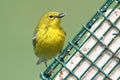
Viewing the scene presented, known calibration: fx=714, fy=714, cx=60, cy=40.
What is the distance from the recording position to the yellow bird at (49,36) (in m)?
4.55

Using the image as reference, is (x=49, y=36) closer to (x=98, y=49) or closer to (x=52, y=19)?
(x=52, y=19)

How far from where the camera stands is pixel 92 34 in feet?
12.1

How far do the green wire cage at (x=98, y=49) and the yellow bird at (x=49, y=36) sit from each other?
782mm

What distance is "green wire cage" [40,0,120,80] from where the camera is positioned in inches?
144

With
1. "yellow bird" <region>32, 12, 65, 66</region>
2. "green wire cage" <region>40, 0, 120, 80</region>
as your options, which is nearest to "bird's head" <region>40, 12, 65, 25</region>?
"yellow bird" <region>32, 12, 65, 66</region>

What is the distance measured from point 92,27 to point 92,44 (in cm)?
9

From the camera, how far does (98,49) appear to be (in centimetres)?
369

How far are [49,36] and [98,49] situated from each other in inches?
36.9

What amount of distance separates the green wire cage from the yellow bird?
0.78 metres

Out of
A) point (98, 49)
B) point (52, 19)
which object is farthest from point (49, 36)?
point (98, 49)

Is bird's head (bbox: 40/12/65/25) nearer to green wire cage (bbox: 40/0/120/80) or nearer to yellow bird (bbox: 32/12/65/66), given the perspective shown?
yellow bird (bbox: 32/12/65/66)

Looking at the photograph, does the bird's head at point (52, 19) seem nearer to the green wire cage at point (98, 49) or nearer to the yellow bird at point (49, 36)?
the yellow bird at point (49, 36)

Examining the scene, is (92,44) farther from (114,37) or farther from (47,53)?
(47,53)

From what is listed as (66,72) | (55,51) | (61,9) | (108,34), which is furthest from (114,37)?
(61,9)
